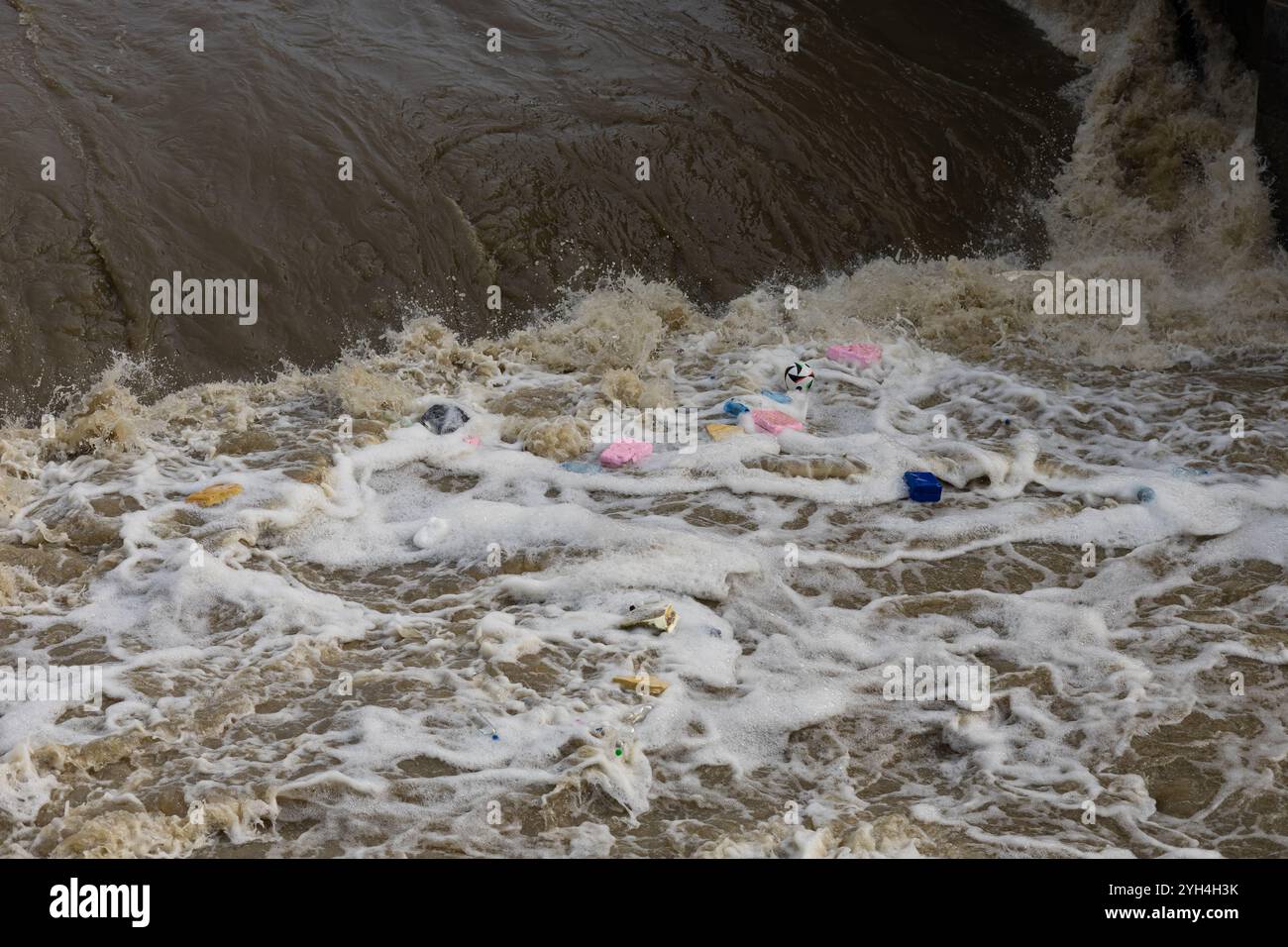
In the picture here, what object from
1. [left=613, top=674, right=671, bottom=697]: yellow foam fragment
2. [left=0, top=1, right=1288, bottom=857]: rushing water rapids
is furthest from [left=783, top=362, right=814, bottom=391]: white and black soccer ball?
[left=613, top=674, right=671, bottom=697]: yellow foam fragment

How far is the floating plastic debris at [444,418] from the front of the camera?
290 inches

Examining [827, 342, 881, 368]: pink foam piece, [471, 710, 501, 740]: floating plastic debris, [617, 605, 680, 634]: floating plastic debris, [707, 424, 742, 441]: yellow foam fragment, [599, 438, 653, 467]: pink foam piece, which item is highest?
[827, 342, 881, 368]: pink foam piece

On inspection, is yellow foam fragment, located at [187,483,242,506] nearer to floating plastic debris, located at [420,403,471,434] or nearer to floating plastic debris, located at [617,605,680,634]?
floating plastic debris, located at [420,403,471,434]

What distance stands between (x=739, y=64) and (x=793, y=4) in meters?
1.42

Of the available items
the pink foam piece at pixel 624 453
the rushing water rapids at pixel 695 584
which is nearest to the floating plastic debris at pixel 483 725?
the rushing water rapids at pixel 695 584

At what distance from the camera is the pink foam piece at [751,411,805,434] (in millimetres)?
7363

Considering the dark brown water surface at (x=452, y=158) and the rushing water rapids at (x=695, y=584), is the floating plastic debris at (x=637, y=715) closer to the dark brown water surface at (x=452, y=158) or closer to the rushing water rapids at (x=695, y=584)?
the rushing water rapids at (x=695, y=584)

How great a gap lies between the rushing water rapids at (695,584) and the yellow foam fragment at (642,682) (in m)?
0.06

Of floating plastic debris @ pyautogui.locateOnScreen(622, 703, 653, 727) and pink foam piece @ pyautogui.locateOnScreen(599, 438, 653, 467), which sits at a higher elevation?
pink foam piece @ pyautogui.locateOnScreen(599, 438, 653, 467)

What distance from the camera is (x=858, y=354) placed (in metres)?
8.24

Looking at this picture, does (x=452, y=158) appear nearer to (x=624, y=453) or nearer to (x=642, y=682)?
(x=624, y=453)

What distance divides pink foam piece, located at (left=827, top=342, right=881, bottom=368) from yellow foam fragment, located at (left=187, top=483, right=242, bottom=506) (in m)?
3.86

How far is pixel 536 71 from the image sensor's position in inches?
404
